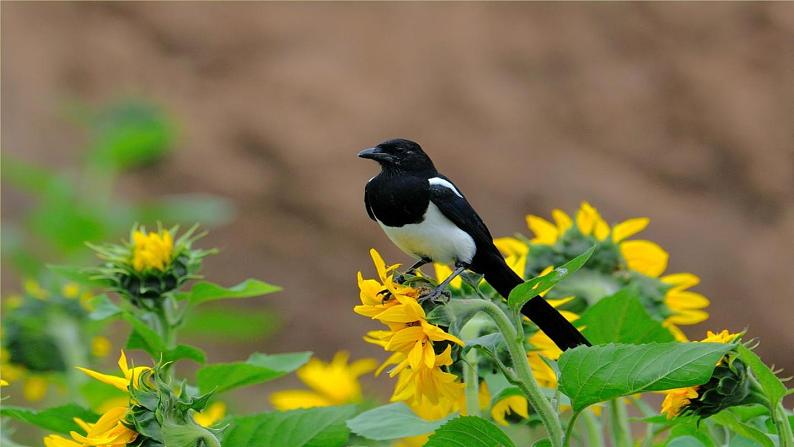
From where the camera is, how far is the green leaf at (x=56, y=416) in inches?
41.6

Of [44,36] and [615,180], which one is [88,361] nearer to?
[615,180]

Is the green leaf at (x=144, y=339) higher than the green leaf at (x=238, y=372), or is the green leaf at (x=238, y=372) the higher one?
the green leaf at (x=144, y=339)

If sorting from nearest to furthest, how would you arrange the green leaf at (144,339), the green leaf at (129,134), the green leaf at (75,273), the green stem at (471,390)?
the green stem at (471,390) → the green leaf at (144,339) → the green leaf at (75,273) → the green leaf at (129,134)

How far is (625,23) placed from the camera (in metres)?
4.39

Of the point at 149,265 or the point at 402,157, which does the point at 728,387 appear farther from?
the point at 149,265

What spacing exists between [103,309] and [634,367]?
0.69m

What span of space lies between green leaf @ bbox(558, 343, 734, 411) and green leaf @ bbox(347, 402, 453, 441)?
197 mm

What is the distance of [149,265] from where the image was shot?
4.07ft

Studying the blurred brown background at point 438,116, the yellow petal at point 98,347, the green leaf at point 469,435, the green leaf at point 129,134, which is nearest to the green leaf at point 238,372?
the green leaf at point 469,435

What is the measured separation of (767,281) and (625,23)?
1.17 m

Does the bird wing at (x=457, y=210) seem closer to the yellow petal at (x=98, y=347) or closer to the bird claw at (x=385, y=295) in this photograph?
the bird claw at (x=385, y=295)

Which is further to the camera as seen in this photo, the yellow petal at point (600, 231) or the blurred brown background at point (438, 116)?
the blurred brown background at point (438, 116)

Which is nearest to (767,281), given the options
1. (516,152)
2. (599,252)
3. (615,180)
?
(615,180)

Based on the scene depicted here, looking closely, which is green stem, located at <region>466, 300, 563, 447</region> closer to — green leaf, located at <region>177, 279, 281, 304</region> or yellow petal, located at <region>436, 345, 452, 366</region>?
yellow petal, located at <region>436, 345, 452, 366</region>
